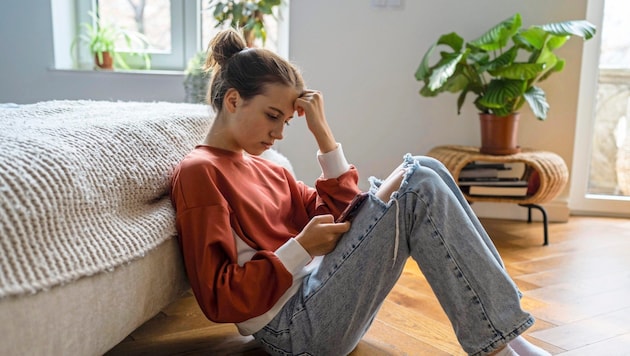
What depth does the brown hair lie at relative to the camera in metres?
1.20

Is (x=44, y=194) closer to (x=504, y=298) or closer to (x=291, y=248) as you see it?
(x=291, y=248)

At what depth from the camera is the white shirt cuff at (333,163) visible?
4.37 ft

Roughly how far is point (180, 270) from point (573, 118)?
82.8 inches

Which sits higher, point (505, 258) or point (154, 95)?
point (154, 95)

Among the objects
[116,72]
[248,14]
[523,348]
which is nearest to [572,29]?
[248,14]

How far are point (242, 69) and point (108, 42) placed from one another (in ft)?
6.71

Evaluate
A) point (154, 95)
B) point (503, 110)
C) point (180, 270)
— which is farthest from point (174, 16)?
point (180, 270)

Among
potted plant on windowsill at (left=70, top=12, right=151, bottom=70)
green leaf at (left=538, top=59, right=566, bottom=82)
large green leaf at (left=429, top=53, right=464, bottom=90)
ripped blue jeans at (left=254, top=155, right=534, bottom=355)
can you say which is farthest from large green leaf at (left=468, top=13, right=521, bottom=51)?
potted plant on windowsill at (left=70, top=12, right=151, bottom=70)

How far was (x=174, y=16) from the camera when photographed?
3074mm

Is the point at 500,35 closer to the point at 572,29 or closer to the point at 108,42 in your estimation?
the point at 572,29

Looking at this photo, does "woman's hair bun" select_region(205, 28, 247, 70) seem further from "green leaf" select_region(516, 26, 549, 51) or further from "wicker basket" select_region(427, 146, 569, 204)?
"green leaf" select_region(516, 26, 549, 51)

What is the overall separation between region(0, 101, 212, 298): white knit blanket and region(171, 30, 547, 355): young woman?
73mm

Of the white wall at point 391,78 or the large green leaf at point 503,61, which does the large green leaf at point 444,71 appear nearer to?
the large green leaf at point 503,61

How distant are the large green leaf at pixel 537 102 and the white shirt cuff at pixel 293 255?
58.3 inches
